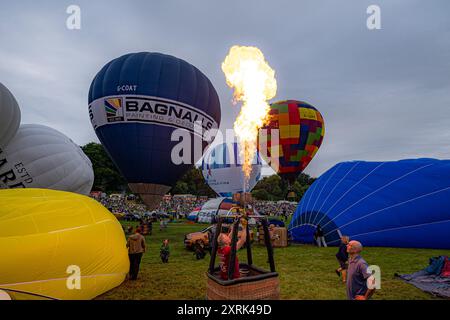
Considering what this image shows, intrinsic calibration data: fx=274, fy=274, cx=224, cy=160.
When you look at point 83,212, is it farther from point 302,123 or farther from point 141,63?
point 302,123

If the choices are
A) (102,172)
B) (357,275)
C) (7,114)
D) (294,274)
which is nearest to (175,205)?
(102,172)

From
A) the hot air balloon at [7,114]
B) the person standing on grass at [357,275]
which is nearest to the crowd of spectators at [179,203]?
the hot air balloon at [7,114]

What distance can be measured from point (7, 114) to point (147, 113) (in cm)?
722

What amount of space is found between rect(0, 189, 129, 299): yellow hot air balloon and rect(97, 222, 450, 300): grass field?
2.71 feet

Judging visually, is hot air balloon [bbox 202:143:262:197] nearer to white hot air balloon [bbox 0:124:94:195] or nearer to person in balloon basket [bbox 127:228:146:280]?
white hot air balloon [bbox 0:124:94:195]

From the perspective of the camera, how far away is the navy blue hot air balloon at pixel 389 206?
1297 centimetres

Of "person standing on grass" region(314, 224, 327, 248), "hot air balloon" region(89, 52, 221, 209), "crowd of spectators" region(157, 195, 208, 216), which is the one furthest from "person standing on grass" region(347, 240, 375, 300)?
"crowd of spectators" region(157, 195, 208, 216)

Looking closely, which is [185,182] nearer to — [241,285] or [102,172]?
[102,172]

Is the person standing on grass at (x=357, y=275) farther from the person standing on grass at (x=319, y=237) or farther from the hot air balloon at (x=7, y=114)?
the hot air balloon at (x=7, y=114)

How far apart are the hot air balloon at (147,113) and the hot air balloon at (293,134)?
9996mm

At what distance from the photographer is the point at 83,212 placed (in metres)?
7.11
